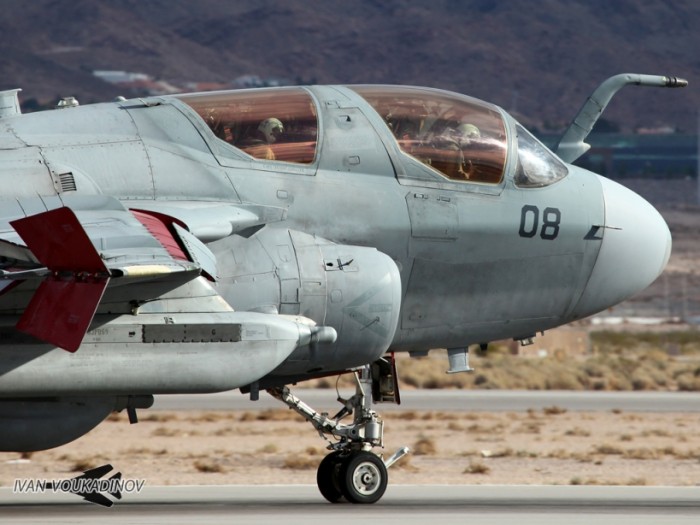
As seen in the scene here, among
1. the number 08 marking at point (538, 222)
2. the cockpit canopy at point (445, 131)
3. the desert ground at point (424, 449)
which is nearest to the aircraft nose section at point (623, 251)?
Answer: the number 08 marking at point (538, 222)

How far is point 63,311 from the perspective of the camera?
11.1 m

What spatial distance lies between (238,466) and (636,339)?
1847 inches

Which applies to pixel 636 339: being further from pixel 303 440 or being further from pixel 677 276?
pixel 303 440

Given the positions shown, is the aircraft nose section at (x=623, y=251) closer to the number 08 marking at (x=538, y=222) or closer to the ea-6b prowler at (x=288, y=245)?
the ea-6b prowler at (x=288, y=245)

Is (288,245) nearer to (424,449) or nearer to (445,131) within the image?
(445,131)

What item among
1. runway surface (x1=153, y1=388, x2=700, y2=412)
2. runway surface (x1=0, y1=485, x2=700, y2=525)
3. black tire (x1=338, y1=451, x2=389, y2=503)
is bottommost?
runway surface (x1=0, y1=485, x2=700, y2=525)

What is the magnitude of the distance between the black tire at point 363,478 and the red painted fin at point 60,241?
196 inches

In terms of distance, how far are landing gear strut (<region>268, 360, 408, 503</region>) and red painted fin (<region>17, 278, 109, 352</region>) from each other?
13.4 ft

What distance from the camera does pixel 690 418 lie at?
31.8 m

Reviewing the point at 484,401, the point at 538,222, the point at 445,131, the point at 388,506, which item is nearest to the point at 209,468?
the point at 388,506

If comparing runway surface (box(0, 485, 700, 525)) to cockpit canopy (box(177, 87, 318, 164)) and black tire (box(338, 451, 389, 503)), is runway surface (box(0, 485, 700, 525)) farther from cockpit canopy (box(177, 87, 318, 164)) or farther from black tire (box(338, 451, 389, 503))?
cockpit canopy (box(177, 87, 318, 164))

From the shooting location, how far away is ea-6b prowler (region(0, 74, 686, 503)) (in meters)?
12.2

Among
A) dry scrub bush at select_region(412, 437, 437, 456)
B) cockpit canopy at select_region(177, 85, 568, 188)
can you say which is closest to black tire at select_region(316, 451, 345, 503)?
cockpit canopy at select_region(177, 85, 568, 188)

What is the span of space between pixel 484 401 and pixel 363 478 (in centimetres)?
2106
